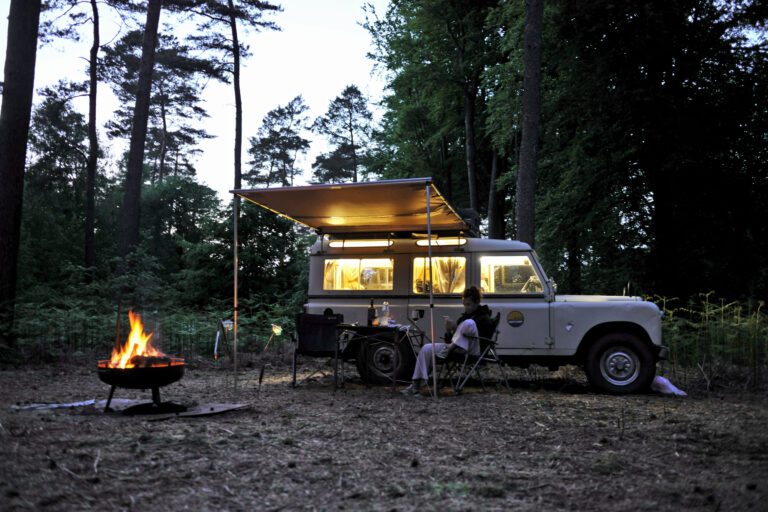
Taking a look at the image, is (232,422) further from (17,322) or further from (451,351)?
(17,322)

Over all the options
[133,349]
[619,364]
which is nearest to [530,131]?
[619,364]

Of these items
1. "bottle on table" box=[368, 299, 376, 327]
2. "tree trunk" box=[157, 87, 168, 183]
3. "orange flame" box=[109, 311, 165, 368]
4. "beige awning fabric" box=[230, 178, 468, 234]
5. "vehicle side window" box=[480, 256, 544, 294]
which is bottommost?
"orange flame" box=[109, 311, 165, 368]

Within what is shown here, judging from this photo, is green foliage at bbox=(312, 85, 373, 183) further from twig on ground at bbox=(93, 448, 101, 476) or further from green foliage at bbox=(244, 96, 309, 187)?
twig on ground at bbox=(93, 448, 101, 476)

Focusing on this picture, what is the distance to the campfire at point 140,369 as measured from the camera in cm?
563

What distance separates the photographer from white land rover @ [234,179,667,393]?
7.73 metres

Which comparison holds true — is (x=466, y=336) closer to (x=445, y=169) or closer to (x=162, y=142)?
(x=445, y=169)

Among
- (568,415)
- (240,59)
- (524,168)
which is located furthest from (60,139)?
(568,415)

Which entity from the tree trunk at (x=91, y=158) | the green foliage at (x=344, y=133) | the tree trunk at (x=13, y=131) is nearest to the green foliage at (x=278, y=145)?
the green foliage at (x=344, y=133)

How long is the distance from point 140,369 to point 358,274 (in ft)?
12.9

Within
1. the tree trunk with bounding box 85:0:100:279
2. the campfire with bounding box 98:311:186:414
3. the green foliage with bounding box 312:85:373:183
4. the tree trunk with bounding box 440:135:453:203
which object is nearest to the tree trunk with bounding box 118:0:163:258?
the tree trunk with bounding box 85:0:100:279

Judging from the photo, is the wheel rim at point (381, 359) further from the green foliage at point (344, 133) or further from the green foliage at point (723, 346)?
the green foliage at point (344, 133)

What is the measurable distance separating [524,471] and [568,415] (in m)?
2.31

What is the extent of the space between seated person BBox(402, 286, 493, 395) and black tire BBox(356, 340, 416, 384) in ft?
1.45

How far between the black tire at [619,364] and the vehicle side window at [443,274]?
191cm
